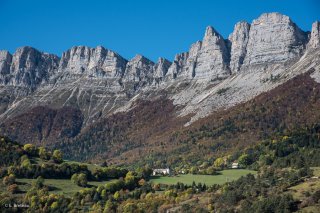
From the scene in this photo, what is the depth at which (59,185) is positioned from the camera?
18738 centimetres

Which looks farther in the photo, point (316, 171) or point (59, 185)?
point (59, 185)

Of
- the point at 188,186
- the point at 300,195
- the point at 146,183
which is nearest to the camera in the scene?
the point at 300,195

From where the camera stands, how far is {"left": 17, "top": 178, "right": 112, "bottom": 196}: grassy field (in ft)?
588

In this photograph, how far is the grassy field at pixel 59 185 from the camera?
179250mm

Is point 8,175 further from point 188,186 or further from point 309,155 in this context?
point 309,155

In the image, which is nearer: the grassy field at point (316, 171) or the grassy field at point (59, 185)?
the grassy field at point (316, 171)

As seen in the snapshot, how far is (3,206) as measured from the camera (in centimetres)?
15488

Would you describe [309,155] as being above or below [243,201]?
above

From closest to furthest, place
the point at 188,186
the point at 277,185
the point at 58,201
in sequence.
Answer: the point at 277,185
the point at 58,201
the point at 188,186

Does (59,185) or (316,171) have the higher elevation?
(59,185)

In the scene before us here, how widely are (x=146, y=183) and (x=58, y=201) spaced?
129ft

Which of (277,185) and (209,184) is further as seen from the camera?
(209,184)

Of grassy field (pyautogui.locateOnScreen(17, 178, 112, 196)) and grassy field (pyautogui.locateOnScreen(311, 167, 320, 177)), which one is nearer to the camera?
grassy field (pyautogui.locateOnScreen(311, 167, 320, 177))

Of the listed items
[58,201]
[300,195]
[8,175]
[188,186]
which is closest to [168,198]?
[188,186]
